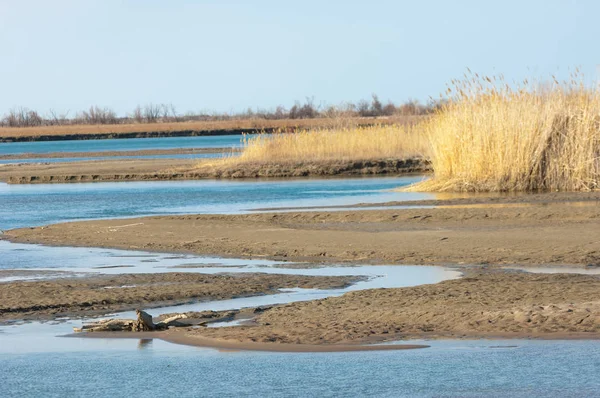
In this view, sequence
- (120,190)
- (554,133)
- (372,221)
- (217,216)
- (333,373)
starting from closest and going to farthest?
(333,373) → (372,221) → (217,216) → (554,133) → (120,190)

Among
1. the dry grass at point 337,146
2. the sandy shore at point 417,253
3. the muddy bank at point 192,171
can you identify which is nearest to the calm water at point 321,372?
the sandy shore at point 417,253

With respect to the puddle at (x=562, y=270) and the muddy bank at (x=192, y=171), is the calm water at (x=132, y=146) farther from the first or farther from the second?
the puddle at (x=562, y=270)

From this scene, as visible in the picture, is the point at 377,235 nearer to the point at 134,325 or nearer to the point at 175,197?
the point at 134,325

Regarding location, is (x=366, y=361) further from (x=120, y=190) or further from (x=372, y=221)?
(x=120, y=190)

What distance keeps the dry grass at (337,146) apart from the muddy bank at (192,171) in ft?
2.98

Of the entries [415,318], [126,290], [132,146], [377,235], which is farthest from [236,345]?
[132,146]

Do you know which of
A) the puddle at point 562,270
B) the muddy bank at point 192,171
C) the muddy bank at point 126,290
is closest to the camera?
the muddy bank at point 126,290

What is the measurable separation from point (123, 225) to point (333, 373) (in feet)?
42.8

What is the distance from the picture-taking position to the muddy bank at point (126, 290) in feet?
38.3

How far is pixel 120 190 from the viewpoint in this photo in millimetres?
33594

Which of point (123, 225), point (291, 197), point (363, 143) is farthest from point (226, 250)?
point (363, 143)

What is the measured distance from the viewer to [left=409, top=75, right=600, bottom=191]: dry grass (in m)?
23.9

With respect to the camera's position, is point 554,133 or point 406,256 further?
Result: point 554,133

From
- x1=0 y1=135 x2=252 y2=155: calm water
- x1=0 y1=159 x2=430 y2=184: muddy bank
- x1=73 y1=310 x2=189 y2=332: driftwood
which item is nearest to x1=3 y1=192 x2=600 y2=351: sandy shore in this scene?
x1=73 y1=310 x2=189 y2=332: driftwood
